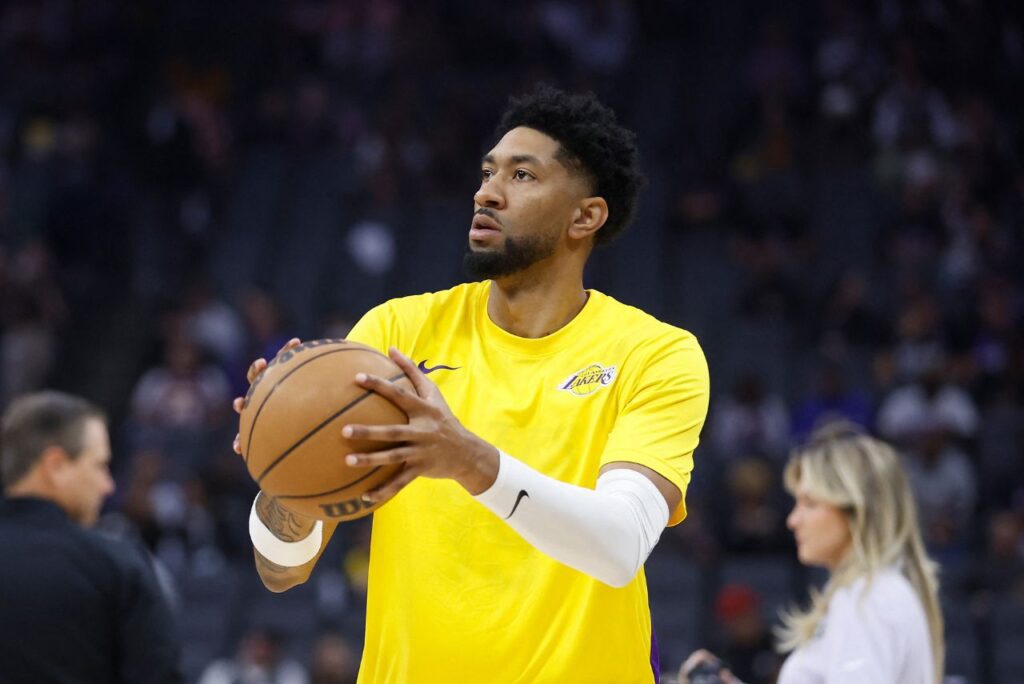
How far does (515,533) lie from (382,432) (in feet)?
2.48

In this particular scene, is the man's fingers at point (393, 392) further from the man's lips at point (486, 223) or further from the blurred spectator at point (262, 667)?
the blurred spectator at point (262, 667)

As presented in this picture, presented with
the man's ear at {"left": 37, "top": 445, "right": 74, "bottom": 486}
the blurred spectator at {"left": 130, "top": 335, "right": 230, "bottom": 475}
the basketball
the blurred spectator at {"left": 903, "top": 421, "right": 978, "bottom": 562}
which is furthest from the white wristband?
the blurred spectator at {"left": 130, "top": 335, "right": 230, "bottom": 475}

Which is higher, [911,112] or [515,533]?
[911,112]

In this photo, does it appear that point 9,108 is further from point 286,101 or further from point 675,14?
point 675,14

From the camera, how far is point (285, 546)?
3.29 metres

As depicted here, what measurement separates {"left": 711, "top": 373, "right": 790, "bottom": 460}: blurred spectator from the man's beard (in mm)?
7418

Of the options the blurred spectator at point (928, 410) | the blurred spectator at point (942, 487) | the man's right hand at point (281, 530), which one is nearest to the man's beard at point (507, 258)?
the man's right hand at point (281, 530)

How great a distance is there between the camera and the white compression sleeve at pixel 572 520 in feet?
9.05

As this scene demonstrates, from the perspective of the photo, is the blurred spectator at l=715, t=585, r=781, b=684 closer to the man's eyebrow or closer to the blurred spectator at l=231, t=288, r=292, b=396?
the man's eyebrow

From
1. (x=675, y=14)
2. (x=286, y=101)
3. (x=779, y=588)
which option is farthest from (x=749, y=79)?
(x=779, y=588)

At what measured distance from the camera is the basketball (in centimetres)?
267

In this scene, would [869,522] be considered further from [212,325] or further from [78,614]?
[212,325]

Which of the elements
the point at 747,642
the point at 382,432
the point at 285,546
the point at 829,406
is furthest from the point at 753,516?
the point at 382,432

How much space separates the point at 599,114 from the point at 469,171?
1033cm
